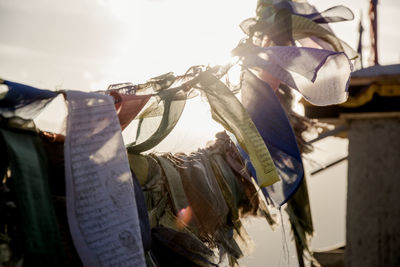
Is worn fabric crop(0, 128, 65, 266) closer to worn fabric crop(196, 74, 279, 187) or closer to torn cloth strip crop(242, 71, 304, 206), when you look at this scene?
worn fabric crop(196, 74, 279, 187)

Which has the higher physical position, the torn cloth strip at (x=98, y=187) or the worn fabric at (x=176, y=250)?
the torn cloth strip at (x=98, y=187)

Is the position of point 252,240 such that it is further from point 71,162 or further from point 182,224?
point 71,162

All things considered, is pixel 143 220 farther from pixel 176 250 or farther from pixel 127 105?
pixel 127 105

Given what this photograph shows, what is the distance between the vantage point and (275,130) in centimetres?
156

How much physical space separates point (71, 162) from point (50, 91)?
7.6 inches

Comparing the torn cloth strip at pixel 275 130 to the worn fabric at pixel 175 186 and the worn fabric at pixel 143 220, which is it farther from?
the worn fabric at pixel 143 220

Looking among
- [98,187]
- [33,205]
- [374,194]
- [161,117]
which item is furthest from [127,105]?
[374,194]

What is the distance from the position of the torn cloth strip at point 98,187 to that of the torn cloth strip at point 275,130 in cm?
63

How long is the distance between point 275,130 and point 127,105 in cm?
57

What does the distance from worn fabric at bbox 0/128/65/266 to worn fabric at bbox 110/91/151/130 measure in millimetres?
302

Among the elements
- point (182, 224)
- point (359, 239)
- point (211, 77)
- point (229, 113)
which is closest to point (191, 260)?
point (182, 224)

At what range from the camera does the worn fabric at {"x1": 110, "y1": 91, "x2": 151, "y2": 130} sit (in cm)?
121

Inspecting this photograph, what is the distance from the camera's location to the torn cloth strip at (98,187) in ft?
3.19

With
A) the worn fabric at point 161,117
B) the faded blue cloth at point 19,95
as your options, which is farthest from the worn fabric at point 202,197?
the faded blue cloth at point 19,95
